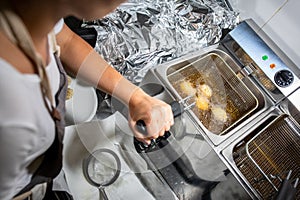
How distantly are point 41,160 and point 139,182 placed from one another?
52 centimetres

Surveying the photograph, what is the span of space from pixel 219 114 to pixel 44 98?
0.70m

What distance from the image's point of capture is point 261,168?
38.3 inches

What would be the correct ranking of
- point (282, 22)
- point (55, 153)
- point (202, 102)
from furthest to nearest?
1. point (282, 22)
2. point (202, 102)
3. point (55, 153)

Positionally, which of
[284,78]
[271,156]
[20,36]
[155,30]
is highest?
[155,30]

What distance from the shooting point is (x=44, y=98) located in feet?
1.39

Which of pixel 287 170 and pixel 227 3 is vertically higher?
pixel 227 3

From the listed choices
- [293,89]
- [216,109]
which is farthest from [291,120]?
[216,109]

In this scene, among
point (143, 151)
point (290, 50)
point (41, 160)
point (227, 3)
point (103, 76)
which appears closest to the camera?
point (41, 160)

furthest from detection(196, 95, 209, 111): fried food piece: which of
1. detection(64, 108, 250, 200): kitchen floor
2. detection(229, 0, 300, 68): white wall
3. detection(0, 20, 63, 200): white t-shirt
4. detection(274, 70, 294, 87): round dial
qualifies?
detection(0, 20, 63, 200): white t-shirt

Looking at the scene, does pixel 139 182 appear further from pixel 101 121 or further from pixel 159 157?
pixel 101 121

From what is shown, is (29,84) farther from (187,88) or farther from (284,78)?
(284,78)

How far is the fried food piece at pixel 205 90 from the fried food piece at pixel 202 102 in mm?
15

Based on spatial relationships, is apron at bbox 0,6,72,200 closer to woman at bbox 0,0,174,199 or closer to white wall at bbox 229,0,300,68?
woman at bbox 0,0,174,199

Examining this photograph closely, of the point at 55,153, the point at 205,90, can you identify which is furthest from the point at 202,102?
the point at 55,153
